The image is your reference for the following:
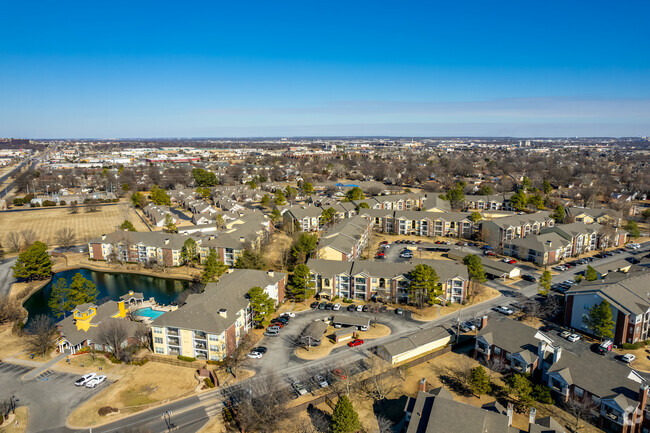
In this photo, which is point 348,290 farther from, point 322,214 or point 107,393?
point 322,214

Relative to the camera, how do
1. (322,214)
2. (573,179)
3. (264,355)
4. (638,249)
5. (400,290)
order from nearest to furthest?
1. (264,355)
2. (400,290)
3. (638,249)
4. (322,214)
5. (573,179)

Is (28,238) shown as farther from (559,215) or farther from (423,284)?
(559,215)

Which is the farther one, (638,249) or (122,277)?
(638,249)

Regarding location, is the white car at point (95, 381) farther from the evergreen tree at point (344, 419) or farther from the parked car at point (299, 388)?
the evergreen tree at point (344, 419)

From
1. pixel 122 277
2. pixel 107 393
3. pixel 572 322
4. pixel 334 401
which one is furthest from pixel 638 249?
pixel 122 277

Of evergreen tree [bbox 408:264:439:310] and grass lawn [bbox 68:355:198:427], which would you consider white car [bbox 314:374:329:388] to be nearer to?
grass lawn [bbox 68:355:198:427]

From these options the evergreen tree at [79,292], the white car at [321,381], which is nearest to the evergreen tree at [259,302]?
the white car at [321,381]

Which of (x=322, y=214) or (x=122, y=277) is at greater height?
(x=322, y=214)
